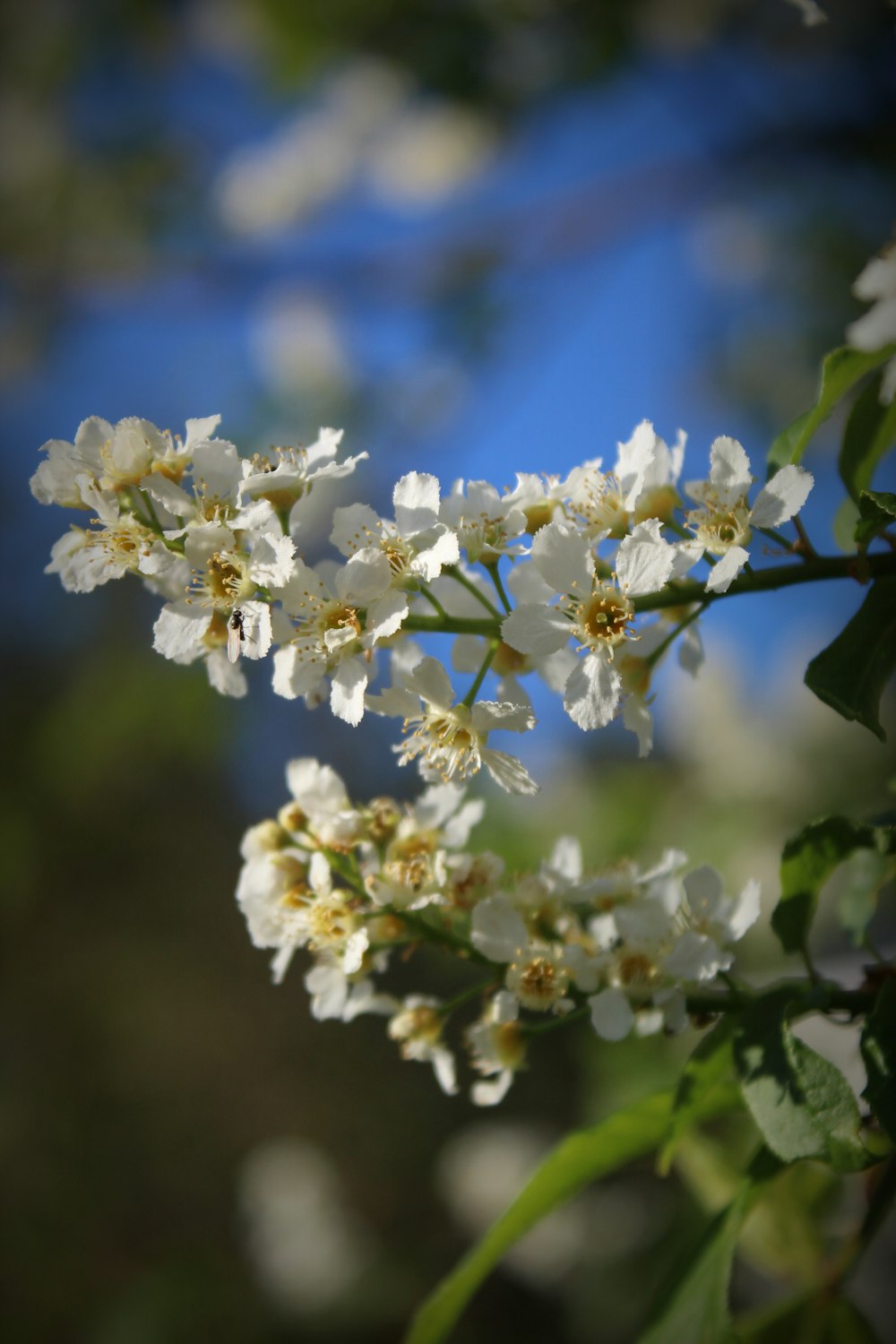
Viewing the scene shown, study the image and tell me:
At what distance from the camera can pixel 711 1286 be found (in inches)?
30.3

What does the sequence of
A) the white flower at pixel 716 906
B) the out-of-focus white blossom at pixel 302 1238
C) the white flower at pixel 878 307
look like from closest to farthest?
the white flower at pixel 878 307 < the white flower at pixel 716 906 < the out-of-focus white blossom at pixel 302 1238

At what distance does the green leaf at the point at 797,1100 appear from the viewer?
63cm

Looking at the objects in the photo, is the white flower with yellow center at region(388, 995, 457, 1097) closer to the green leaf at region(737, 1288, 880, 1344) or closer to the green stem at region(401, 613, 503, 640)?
the green stem at region(401, 613, 503, 640)

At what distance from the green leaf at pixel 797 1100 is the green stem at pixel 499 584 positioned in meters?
0.31

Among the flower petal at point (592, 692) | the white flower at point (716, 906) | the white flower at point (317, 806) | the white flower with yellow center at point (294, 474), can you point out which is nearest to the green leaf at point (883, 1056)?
the white flower at point (716, 906)

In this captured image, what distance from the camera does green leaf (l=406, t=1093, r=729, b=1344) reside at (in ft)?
2.74

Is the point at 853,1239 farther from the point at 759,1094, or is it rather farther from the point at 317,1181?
the point at 317,1181

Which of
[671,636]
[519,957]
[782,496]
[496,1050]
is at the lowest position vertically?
Result: [496,1050]

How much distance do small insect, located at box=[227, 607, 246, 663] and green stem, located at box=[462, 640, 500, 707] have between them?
0.15m

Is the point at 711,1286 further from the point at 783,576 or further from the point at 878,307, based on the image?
the point at 878,307

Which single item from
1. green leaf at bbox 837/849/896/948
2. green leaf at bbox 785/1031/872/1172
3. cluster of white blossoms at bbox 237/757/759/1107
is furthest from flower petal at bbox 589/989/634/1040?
green leaf at bbox 837/849/896/948

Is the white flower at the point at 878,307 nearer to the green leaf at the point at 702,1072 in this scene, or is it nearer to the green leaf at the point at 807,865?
the green leaf at the point at 807,865

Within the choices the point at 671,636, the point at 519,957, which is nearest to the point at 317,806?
the point at 519,957

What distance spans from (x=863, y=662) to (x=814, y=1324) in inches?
27.0
